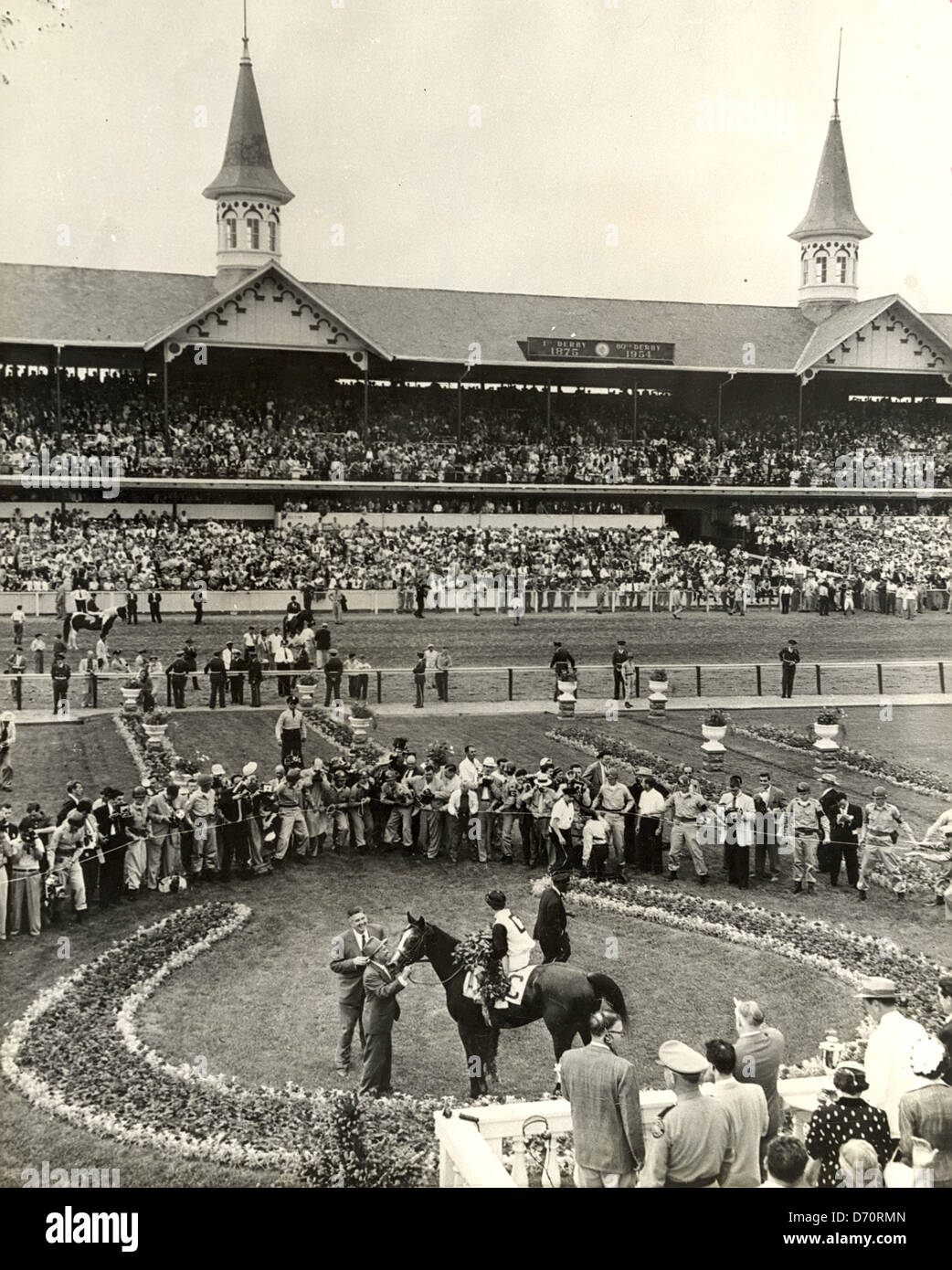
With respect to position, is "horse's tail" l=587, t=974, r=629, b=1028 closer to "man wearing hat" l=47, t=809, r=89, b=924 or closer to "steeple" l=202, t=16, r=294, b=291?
"man wearing hat" l=47, t=809, r=89, b=924

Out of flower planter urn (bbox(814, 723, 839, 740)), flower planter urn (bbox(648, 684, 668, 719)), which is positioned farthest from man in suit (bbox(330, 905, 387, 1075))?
flower planter urn (bbox(814, 723, 839, 740))

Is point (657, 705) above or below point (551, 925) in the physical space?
above

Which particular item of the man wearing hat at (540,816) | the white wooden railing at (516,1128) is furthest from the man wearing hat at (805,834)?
the white wooden railing at (516,1128)

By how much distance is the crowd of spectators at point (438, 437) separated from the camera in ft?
66.4

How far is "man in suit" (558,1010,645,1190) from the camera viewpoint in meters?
7.27

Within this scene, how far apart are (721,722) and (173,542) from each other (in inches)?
388

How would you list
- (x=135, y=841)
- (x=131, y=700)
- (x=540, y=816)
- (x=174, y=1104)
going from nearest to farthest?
(x=174, y=1104)
(x=135, y=841)
(x=540, y=816)
(x=131, y=700)

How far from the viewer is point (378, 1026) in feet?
32.4

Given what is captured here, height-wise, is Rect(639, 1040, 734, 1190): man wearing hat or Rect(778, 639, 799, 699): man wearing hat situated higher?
Rect(778, 639, 799, 699): man wearing hat

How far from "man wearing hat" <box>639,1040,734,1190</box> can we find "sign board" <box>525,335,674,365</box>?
18.8 m

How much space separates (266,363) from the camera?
2309 cm

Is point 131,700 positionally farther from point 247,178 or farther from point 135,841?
point 247,178

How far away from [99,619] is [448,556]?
238 inches

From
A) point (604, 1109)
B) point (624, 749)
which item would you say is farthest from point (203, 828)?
point (604, 1109)
